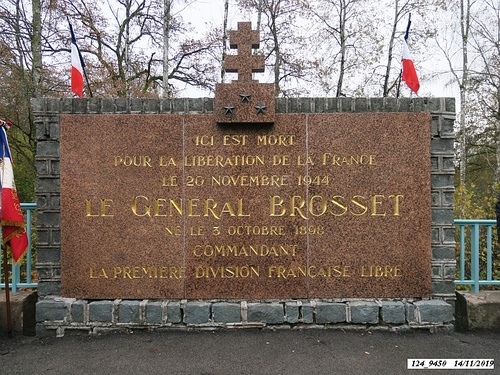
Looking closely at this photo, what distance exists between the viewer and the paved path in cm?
267

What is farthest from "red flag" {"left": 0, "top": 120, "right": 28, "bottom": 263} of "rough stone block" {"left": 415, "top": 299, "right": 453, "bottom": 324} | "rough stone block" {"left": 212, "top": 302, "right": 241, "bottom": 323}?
"rough stone block" {"left": 415, "top": 299, "right": 453, "bottom": 324}

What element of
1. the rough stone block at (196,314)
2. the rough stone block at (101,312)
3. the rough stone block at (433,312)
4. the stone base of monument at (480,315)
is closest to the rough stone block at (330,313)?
the rough stone block at (433,312)

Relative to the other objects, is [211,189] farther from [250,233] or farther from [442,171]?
[442,171]

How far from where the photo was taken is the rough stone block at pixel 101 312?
10.8 feet

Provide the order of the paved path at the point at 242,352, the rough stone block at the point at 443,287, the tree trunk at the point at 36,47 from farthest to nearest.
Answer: the tree trunk at the point at 36,47
the rough stone block at the point at 443,287
the paved path at the point at 242,352

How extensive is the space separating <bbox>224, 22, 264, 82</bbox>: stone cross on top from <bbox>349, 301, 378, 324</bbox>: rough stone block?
252cm

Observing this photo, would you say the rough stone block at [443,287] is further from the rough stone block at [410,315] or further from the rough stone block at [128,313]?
the rough stone block at [128,313]

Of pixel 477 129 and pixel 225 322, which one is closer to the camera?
pixel 225 322

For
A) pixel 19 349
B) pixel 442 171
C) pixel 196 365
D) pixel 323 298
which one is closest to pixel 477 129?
pixel 442 171

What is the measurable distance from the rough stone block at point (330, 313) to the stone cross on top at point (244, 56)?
7.87ft

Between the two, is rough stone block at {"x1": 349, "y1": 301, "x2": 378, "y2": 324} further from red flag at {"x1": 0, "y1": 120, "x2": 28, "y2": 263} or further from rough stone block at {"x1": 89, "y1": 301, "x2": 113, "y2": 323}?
red flag at {"x1": 0, "y1": 120, "x2": 28, "y2": 263}

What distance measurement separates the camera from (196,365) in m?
2.71

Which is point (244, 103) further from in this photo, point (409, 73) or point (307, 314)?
point (307, 314)

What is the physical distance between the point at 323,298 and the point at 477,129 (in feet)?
46.0
